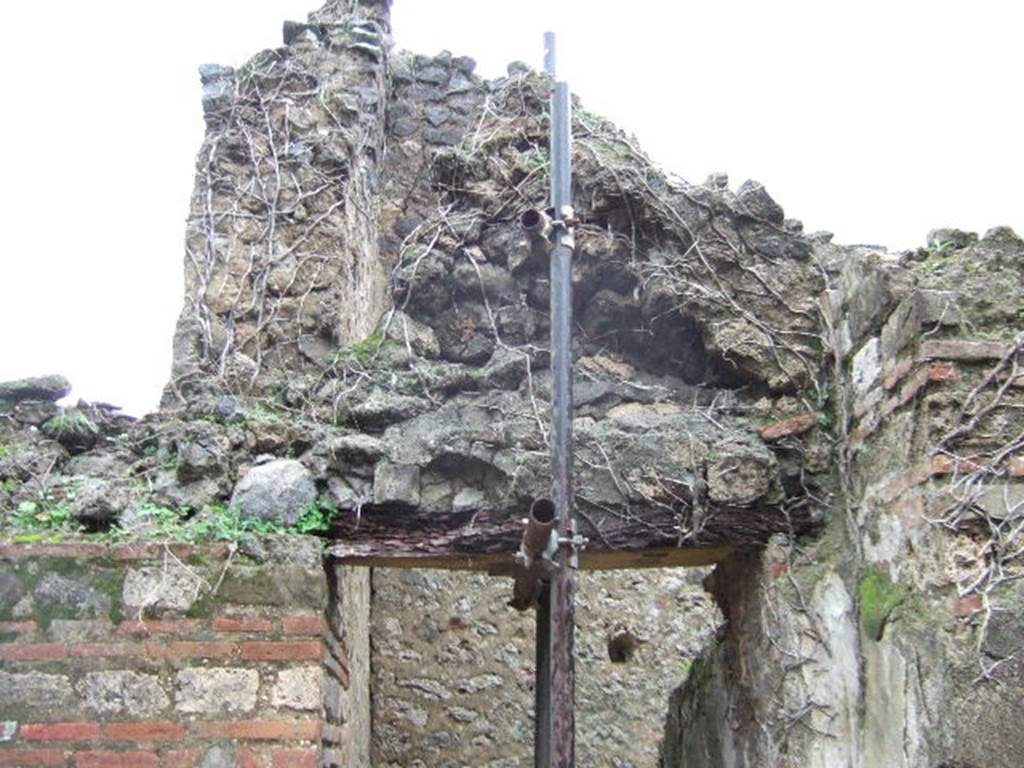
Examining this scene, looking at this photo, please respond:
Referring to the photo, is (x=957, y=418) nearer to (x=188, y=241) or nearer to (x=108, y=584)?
(x=108, y=584)

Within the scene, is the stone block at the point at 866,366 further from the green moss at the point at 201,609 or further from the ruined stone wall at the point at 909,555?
the green moss at the point at 201,609

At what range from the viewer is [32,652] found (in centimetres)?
301

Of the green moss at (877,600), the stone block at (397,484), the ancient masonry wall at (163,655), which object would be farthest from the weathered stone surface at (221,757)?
the green moss at (877,600)

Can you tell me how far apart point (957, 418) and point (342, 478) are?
73.4 inches

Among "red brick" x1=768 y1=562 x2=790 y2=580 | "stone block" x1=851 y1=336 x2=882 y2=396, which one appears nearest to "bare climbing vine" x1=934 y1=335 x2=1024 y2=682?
"stone block" x1=851 y1=336 x2=882 y2=396

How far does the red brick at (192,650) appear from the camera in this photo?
9.90 feet

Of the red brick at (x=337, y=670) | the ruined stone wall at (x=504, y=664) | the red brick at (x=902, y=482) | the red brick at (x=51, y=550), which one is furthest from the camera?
the ruined stone wall at (x=504, y=664)

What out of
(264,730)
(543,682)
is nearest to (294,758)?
(264,730)

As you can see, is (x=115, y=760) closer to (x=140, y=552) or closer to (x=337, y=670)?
(x=140, y=552)

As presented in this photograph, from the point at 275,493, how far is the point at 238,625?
1.42 ft

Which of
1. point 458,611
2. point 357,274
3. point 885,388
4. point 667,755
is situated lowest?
point 667,755

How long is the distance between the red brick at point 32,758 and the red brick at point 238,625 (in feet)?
1.79

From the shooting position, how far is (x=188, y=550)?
3.12 metres

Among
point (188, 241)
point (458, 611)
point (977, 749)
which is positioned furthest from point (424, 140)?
point (977, 749)
